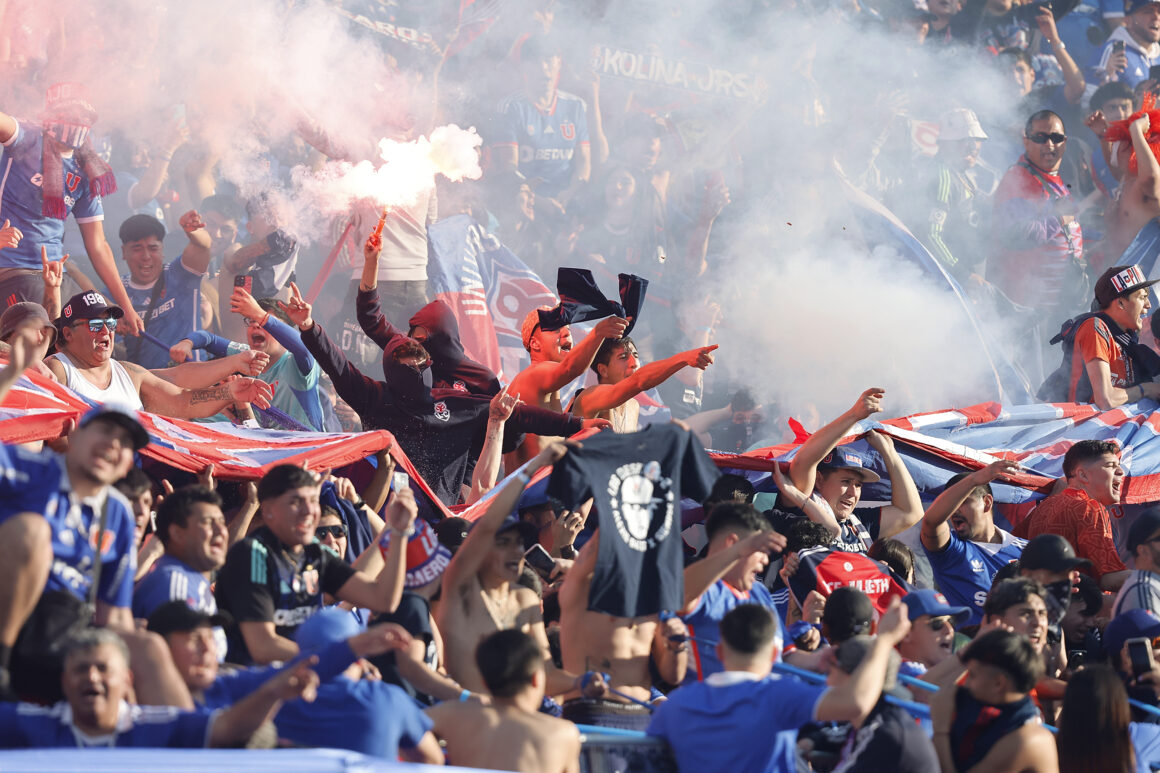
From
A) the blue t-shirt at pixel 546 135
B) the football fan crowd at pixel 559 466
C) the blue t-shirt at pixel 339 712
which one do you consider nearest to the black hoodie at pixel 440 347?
the football fan crowd at pixel 559 466

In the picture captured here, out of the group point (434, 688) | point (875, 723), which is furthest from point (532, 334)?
point (875, 723)

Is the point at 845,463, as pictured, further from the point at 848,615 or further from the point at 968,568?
the point at 848,615

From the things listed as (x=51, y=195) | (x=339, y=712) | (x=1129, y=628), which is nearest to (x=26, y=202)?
(x=51, y=195)

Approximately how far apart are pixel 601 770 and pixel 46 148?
5.69 metres

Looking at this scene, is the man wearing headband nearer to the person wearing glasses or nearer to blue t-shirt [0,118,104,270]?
blue t-shirt [0,118,104,270]

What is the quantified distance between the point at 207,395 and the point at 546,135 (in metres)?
6.17

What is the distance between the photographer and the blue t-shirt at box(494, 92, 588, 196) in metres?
11.0

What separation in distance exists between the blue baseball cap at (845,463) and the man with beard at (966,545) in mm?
328

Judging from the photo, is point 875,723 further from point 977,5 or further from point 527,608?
point 977,5

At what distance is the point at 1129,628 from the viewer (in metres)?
4.21

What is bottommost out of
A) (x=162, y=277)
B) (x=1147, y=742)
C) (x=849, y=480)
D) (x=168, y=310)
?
(x=1147, y=742)

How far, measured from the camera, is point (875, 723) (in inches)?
124

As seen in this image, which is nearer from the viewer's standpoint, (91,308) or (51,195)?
(91,308)

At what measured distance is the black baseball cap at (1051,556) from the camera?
4688 millimetres
